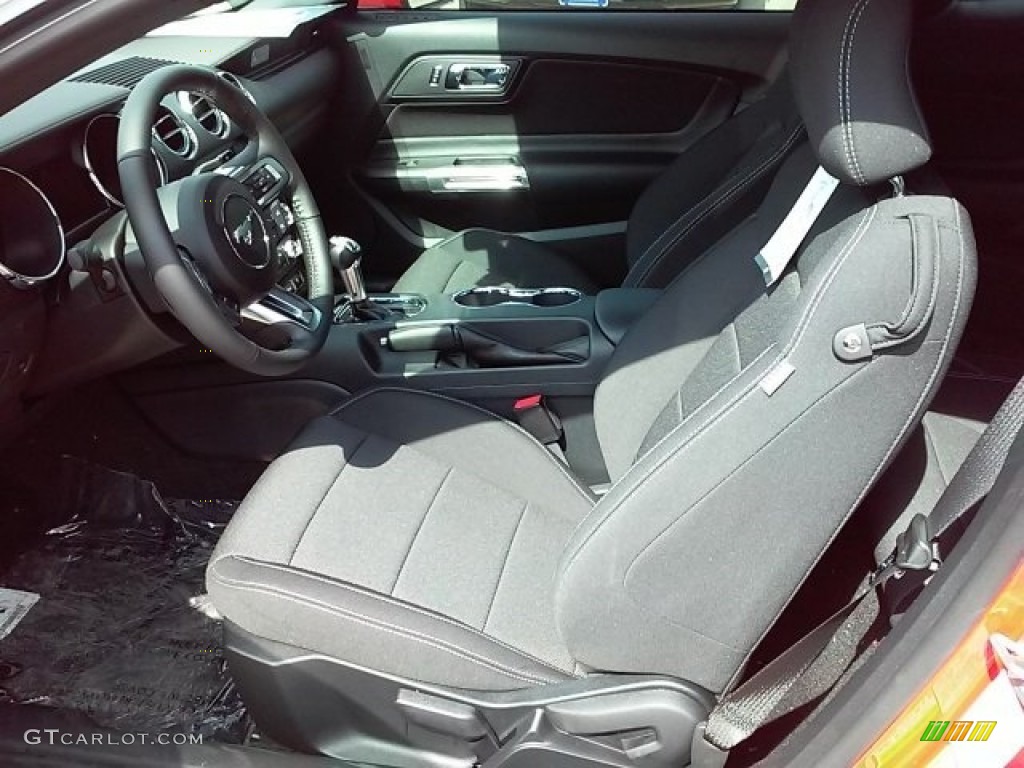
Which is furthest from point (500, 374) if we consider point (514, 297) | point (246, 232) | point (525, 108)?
point (525, 108)

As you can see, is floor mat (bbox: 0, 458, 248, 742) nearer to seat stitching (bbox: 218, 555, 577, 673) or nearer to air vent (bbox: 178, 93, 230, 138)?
seat stitching (bbox: 218, 555, 577, 673)

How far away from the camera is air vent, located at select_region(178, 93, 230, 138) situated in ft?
5.50

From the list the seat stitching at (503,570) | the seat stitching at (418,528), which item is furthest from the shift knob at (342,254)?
the seat stitching at (503,570)

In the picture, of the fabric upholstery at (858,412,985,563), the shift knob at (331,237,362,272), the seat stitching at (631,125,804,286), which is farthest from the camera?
the shift knob at (331,237,362,272)

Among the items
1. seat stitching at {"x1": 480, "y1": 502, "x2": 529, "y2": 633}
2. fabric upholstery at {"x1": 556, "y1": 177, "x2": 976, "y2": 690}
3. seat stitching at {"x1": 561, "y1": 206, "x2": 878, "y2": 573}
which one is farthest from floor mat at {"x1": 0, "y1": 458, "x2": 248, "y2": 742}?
seat stitching at {"x1": 561, "y1": 206, "x2": 878, "y2": 573}

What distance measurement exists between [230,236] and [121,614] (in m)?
0.72

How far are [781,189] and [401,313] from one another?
2.44ft

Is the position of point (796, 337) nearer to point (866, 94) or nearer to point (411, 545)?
point (866, 94)

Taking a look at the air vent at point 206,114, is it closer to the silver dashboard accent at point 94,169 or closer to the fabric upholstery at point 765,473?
the silver dashboard accent at point 94,169

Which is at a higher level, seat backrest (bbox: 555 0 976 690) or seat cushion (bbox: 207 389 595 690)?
seat backrest (bbox: 555 0 976 690)

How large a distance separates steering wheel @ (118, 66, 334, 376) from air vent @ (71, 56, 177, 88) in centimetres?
20

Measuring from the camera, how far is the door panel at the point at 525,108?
7.50 ft

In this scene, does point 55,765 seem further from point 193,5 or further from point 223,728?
point 193,5

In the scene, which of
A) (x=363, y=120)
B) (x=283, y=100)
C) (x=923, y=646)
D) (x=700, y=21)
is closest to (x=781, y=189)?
(x=923, y=646)
